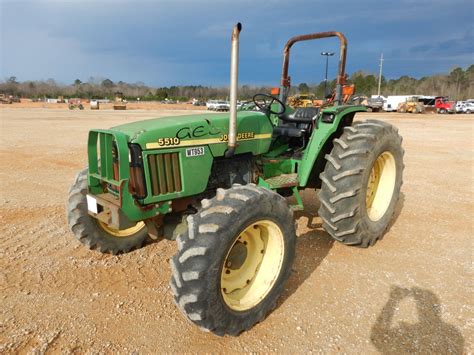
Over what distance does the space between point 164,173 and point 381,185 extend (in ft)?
10.3

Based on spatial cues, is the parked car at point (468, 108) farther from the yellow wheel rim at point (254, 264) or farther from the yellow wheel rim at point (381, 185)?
the yellow wheel rim at point (254, 264)

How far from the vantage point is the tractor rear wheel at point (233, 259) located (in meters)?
2.46

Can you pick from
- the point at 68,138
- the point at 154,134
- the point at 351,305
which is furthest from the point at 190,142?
the point at 68,138

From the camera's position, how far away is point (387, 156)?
182 inches

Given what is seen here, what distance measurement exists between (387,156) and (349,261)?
1573 millimetres

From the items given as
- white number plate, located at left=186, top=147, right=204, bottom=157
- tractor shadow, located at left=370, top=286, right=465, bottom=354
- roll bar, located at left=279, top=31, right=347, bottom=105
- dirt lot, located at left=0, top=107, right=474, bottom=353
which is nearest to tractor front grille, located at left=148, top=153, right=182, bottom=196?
white number plate, located at left=186, top=147, right=204, bottom=157

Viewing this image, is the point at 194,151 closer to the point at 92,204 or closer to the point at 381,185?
the point at 92,204

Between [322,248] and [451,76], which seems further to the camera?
[451,76]

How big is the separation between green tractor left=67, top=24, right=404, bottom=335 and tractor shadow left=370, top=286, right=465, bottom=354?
87cm

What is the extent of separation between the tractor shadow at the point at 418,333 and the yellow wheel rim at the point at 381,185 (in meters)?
1.62

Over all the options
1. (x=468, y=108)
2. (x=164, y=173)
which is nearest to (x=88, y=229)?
(x=164, y=173)

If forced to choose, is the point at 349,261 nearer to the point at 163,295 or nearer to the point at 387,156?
the point at 387,156

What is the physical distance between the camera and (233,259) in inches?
114

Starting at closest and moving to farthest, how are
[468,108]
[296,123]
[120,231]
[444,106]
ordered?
[120,231]
[296,123]
[444,106]
[468,108]
